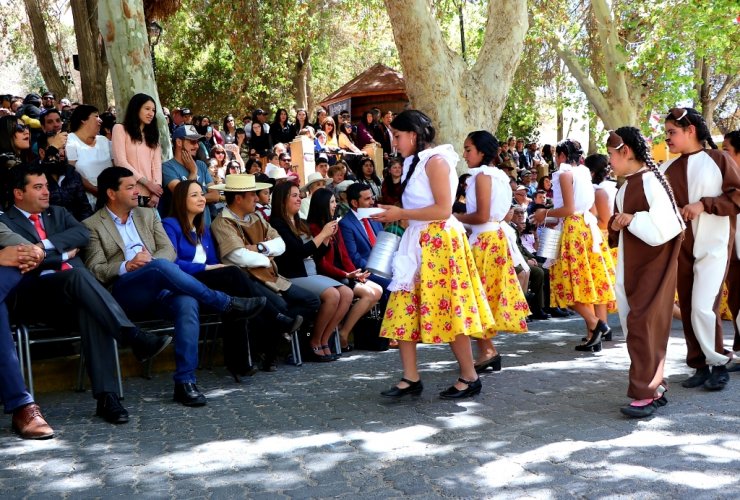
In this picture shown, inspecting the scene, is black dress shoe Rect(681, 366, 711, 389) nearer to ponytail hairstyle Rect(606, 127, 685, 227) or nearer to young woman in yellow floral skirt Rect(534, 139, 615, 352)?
ponytail hairstyle Rect(606, 127, 685, 227)

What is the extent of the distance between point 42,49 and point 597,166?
53.7ft

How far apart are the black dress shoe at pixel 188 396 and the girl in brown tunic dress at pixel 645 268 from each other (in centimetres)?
300

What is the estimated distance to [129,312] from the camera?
6695 mm

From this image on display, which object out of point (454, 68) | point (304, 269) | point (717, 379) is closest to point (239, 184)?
point (304, 269)

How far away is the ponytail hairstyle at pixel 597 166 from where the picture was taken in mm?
8867

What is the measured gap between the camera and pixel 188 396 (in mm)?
6262

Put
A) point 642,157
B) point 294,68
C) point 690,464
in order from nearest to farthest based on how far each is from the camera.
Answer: point 690,464 → point 642,157 → point 294,68

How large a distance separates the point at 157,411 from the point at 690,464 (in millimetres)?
3616

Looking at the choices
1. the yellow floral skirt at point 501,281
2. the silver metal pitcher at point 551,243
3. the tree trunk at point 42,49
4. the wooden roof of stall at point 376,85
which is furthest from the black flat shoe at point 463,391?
the tree trunk at point 42,49

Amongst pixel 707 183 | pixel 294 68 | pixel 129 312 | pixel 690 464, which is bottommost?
pixel 690 464

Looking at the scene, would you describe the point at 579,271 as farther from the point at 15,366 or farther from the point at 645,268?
the point at 15,366

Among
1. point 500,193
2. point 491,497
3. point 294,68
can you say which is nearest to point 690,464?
point 491,497

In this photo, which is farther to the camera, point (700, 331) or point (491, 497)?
point (700, 331)

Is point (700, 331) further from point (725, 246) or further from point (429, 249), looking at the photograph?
point (429, 249)
